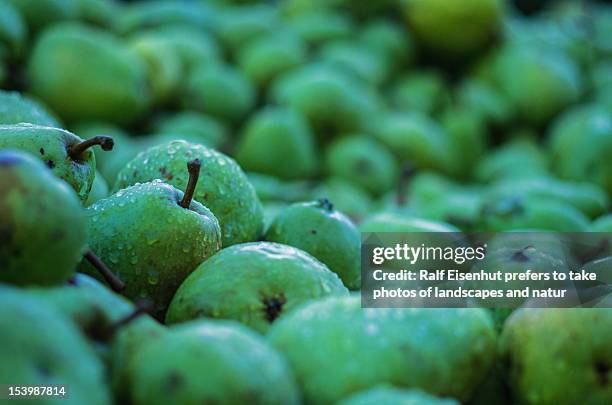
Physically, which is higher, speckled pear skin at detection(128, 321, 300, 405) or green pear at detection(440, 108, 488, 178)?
green pear at detection(440, 108, 488, 178)

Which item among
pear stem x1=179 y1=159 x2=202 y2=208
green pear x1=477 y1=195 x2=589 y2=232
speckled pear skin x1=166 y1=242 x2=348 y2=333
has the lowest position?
speckled pear skin x1=166 y1=242 x2=348 y2=333

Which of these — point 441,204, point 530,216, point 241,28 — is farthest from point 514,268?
point 241,28

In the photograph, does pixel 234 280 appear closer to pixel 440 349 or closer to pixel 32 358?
pixel 440 349

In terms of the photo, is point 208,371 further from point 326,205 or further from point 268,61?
point 268,61

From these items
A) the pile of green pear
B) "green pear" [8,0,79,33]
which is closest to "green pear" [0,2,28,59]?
the pile of green pear

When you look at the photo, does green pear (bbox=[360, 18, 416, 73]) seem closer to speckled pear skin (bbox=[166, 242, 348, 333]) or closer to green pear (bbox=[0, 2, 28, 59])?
green pear (bbox=[0, 2, 28, 59])

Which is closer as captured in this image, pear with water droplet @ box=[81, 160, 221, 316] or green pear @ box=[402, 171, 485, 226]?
pear with water droplet @ box=[81, 160, 221, 316]
